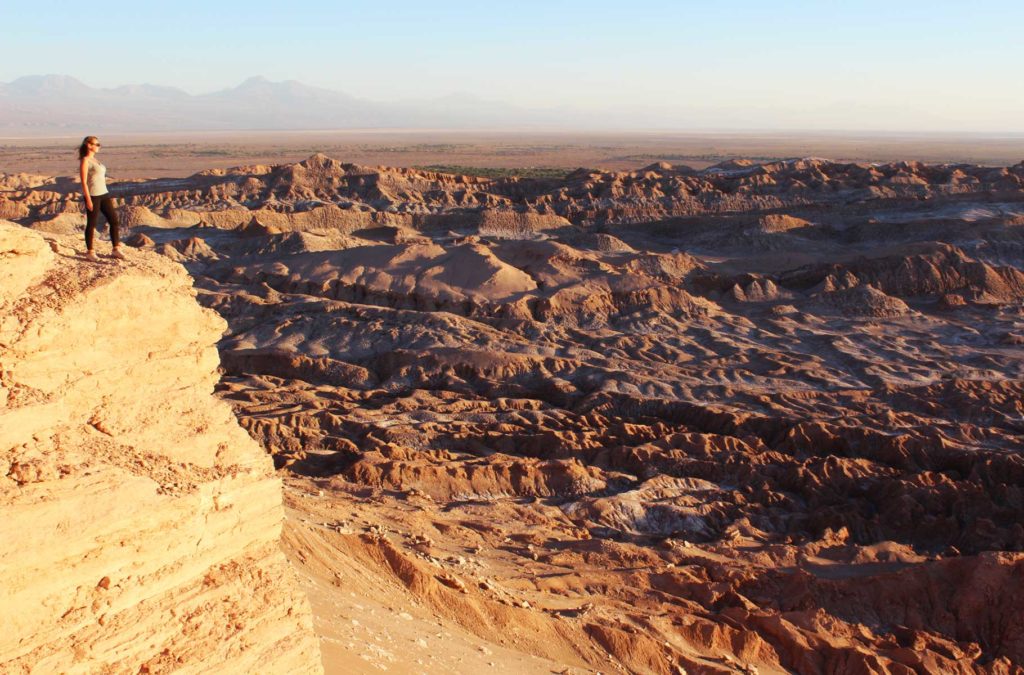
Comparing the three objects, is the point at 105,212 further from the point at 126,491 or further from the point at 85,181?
the point at 126,491

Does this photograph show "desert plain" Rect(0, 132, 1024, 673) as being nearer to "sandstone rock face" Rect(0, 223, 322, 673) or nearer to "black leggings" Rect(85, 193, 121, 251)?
"black leggings" Rect(85, 193, 121, 251)

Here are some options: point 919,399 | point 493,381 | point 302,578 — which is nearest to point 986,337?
point 919,399

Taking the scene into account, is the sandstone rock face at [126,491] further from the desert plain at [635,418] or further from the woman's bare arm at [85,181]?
the woman's bare arm at [85,181]

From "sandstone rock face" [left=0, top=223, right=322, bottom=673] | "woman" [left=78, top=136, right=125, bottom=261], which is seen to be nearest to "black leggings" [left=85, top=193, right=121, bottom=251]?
"woman" [left=78, top=136, right=125, bottom=261]

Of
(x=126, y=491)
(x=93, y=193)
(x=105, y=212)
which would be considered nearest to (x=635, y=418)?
(x=105, y=212)

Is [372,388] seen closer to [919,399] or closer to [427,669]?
[919,399]

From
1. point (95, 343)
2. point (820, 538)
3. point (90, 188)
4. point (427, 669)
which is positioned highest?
point (90, 188)
